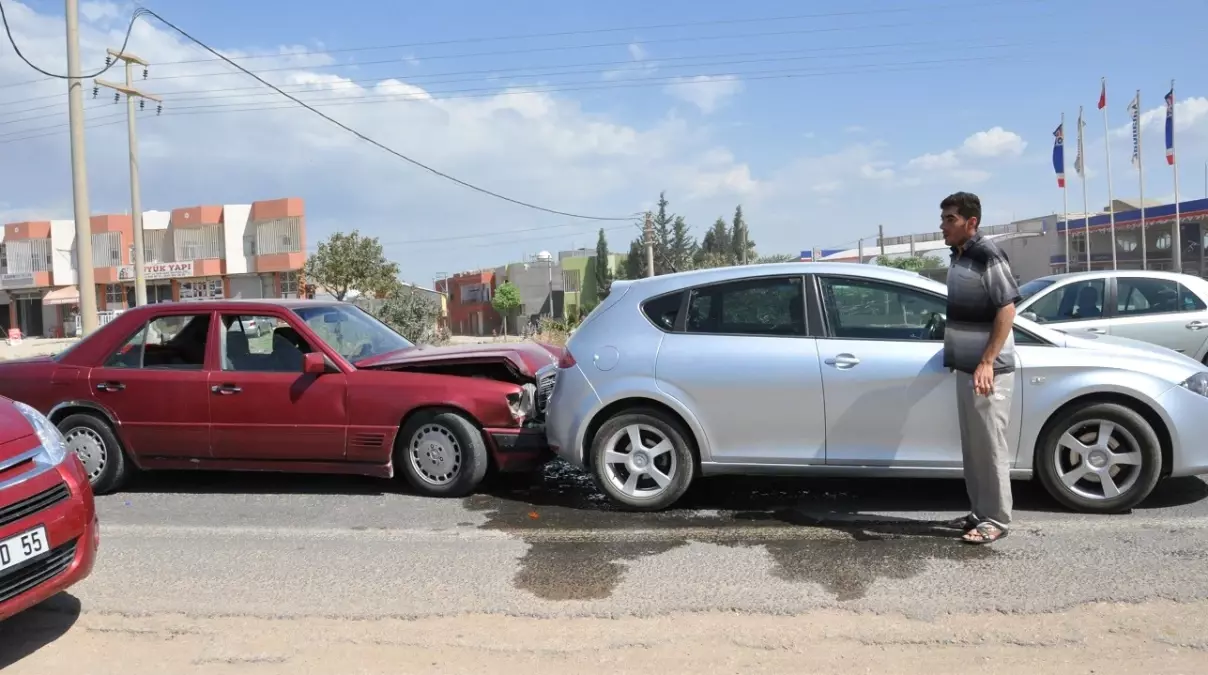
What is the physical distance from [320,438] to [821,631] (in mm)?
3954

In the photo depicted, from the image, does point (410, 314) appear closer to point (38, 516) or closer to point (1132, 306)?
point (1132, 306)

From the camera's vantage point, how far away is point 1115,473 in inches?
202

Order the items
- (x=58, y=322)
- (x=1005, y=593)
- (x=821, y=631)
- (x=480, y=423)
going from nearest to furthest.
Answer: (x=821, y=631)
(x=1005, y=593)
(x=480, y=423)
(x=58, y=322)

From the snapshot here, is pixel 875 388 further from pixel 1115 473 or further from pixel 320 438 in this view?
pixel 320 438

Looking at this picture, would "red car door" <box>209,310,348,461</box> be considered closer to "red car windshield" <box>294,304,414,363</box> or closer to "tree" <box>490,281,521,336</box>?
"red car windshield" <box>294,304,414,363</box>

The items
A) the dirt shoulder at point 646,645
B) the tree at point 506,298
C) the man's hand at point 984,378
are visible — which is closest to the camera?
the dirt shoulder at point 646,645

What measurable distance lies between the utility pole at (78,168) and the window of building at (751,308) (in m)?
11.6

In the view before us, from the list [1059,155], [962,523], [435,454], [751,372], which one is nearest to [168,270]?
[1059,155]

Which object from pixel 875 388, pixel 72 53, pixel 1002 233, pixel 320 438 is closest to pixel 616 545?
pixel 875 388

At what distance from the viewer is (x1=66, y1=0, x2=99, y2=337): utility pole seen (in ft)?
44.6

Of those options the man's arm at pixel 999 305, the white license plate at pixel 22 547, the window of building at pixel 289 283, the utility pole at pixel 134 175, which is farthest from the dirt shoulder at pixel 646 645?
the window of building at pixel 289 283

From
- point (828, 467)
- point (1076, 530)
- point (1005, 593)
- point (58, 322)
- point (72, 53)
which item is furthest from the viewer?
point (58, 322)

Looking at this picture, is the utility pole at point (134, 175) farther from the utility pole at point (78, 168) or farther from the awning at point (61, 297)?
the awning at point (61, 297)

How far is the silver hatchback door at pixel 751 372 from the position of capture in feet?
17.4
